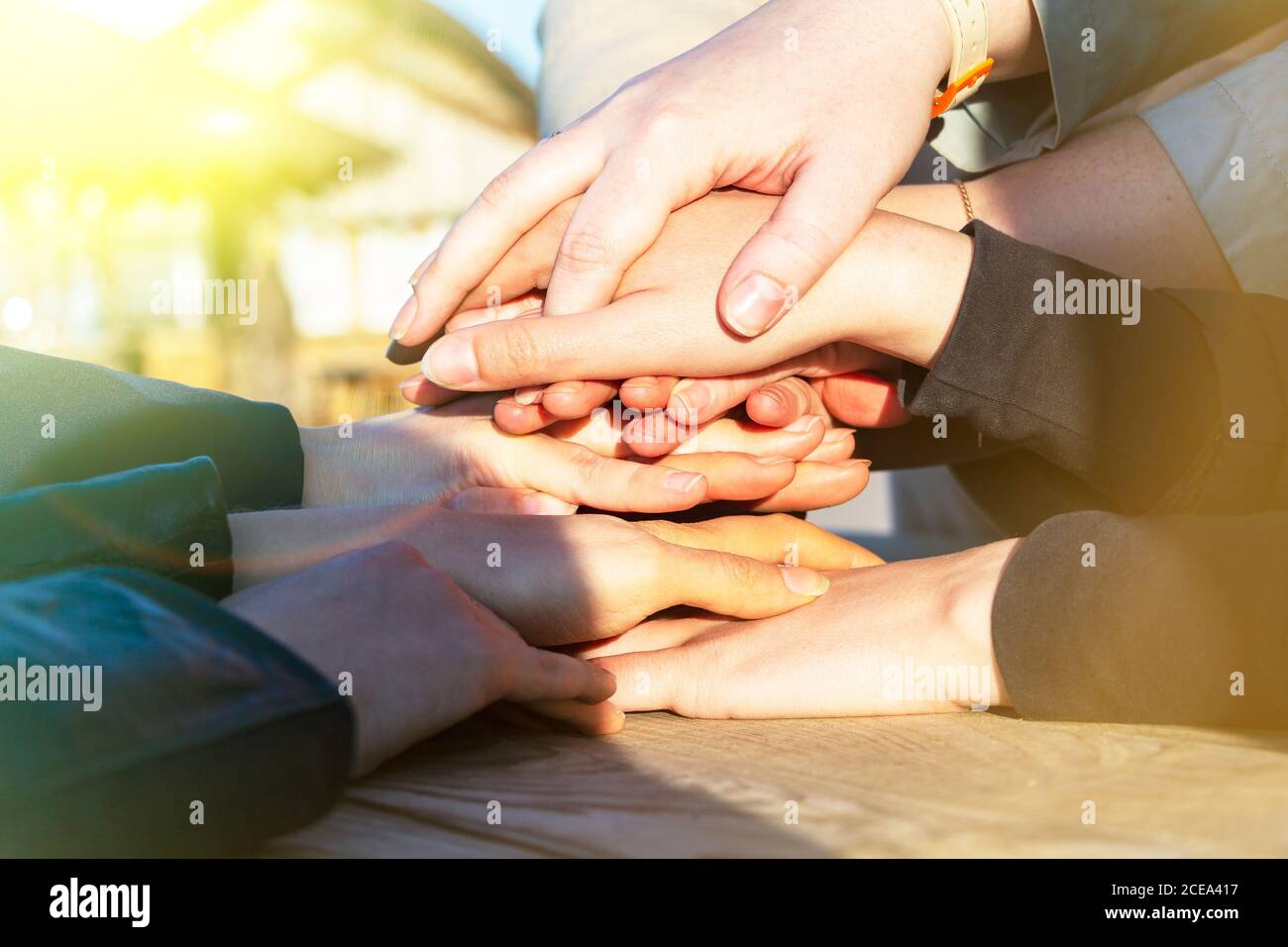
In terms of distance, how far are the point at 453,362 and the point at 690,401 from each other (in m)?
0.22

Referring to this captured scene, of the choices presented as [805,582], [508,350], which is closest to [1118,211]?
[805,582]

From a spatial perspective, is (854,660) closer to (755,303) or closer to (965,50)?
(755,303)

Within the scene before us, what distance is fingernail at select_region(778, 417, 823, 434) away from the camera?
3.46 ft

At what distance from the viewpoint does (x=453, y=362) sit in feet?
3.03

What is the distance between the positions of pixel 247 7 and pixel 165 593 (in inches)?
252

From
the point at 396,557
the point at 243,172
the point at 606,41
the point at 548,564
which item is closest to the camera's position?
the point at 396,557

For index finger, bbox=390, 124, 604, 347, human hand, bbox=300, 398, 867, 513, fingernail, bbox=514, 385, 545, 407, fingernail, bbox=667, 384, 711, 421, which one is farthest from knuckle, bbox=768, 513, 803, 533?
index finger, bbox=390, 124, 604, 347

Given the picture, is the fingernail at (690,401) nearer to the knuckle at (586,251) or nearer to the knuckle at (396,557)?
the knuckle at (586,251)

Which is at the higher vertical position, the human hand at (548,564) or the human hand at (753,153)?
the human hand at (753,153)

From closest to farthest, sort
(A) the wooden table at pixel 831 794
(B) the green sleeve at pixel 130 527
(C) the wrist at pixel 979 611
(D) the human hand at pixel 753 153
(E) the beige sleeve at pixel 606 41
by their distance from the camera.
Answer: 1. (A) the wooden table at pixel 831 794
2. (B) the green sleeve at pixel 130 527
3. (C) the wrist at pixel 979 611
4. (D) the human hand at pixel 753 153
5. (E) the beige sleeve at pixel 606 41

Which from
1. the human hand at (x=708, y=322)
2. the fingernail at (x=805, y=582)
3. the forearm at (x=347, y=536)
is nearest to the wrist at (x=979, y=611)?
the fingernail at (x=805, y=582)

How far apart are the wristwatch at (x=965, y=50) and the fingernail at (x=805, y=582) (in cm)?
47

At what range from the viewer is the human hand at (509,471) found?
993 millimetres

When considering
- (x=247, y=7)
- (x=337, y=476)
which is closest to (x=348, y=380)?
(x=247, y=7)
